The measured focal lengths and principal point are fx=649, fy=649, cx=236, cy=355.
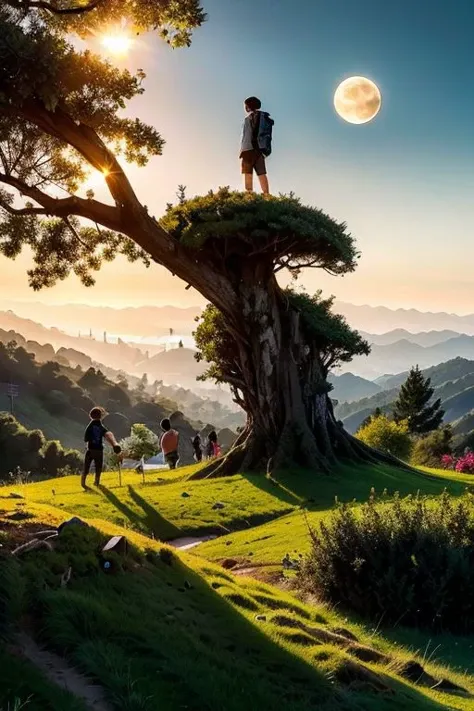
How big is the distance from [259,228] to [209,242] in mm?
1946

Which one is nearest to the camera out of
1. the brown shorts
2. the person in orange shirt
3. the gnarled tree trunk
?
the brown shorts

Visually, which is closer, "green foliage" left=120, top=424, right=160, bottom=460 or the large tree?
the large tree

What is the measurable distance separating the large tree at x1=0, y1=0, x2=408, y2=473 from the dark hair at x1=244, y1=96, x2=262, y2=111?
3155 mm

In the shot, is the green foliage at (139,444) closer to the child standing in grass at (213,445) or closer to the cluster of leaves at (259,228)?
the child standing in grass at (213,445)

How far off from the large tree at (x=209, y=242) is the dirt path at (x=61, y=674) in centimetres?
1320

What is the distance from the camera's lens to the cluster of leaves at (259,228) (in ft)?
76.3

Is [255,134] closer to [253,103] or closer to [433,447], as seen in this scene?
[253,103]

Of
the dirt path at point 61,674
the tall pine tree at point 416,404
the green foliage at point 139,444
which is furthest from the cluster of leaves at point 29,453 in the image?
the dirt path at point 61,674

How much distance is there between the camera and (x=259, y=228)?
23656 millimetres

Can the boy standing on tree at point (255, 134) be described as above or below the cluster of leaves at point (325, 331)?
above

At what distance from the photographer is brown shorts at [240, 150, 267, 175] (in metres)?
23.8

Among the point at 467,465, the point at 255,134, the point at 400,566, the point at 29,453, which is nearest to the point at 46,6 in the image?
the point at 255,134

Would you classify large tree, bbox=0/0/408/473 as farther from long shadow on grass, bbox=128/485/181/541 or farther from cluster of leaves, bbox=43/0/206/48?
long shadow on grass, bbox=128/485/181/541

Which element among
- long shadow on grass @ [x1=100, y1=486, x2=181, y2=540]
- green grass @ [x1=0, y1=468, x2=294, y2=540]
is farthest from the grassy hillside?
green grass @ [x1=0, y1=468, x2=294, y2=540]
